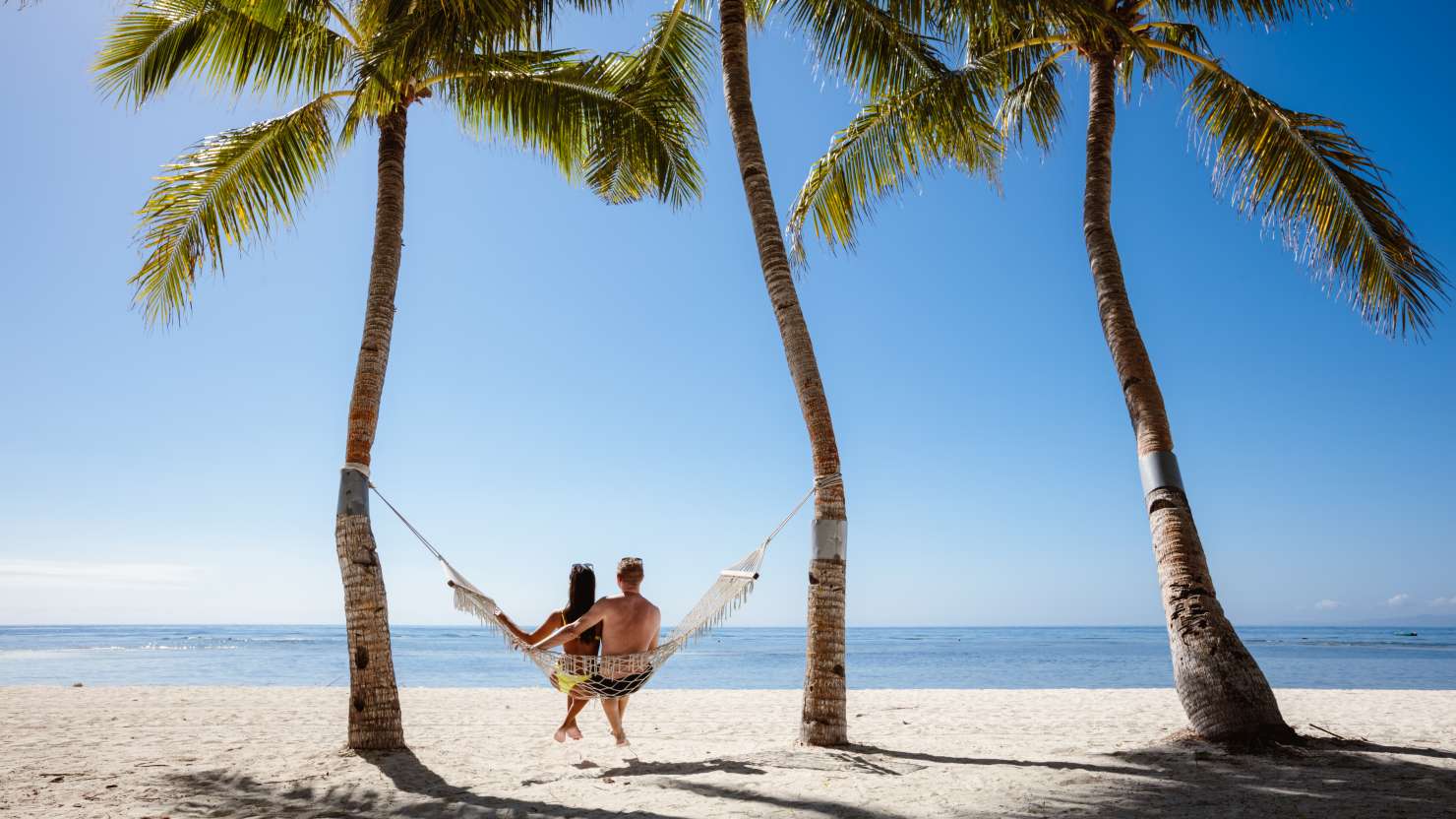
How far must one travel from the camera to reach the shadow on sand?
293 cm

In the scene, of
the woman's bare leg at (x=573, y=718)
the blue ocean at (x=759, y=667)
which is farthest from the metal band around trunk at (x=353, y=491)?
the blue ocean at (x=759, y=667)

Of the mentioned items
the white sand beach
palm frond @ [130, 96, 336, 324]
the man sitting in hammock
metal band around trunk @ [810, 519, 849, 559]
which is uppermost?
palm frond @ [130, 96, 336, 324]

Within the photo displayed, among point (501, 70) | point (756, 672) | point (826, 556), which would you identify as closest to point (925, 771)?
point (826, 556)

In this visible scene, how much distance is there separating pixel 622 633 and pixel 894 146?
3.79 m

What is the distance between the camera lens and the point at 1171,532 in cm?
438

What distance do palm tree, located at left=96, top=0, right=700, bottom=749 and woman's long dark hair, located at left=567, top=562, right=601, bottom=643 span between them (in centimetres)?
94

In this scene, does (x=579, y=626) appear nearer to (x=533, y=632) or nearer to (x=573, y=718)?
(x=533, y=632)

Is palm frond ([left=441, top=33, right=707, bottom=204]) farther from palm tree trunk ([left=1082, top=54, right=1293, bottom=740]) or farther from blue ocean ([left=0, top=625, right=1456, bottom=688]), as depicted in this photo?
blue ocean ([left=0, top=625, right=1456, bottom=688])

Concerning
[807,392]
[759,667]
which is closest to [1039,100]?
[807,392]

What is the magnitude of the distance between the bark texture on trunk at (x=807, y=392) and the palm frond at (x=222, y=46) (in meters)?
2.43

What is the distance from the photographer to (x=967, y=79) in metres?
5.57

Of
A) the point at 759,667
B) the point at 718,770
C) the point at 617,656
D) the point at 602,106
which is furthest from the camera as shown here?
the point at 759,667

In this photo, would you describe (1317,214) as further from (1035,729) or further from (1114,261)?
(1035,729)

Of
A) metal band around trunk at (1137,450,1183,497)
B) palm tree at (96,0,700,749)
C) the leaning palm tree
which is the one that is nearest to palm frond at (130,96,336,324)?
palm tree at (96,0,700,749)
